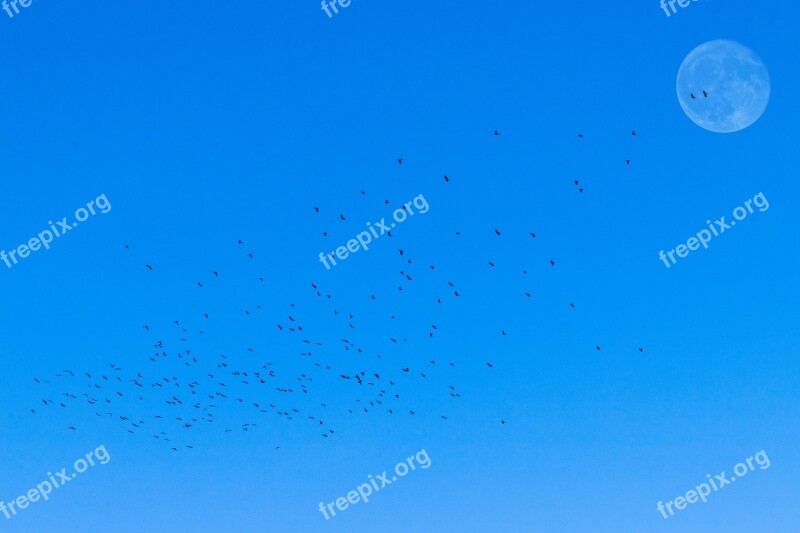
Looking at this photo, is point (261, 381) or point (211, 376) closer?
point (261, 381)

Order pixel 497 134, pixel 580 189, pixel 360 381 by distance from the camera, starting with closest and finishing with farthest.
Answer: pixel 497 134 → pixel 580 189 → pixel 360 381

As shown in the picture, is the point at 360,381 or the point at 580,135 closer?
the point at 580,135

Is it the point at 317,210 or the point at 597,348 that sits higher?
the point at 317,210

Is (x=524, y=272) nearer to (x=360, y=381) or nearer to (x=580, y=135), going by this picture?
(x=580, y=135)

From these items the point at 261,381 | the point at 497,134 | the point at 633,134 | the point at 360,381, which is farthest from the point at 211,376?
the point at 633,134

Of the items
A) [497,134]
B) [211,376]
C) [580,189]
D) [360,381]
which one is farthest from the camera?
[211,376]

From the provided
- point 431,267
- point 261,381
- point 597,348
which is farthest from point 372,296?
point 597,348

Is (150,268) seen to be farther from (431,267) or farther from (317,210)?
(431,267)

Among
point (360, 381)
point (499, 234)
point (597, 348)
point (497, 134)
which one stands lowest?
point (597, 348)

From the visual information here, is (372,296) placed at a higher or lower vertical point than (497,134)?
lower
